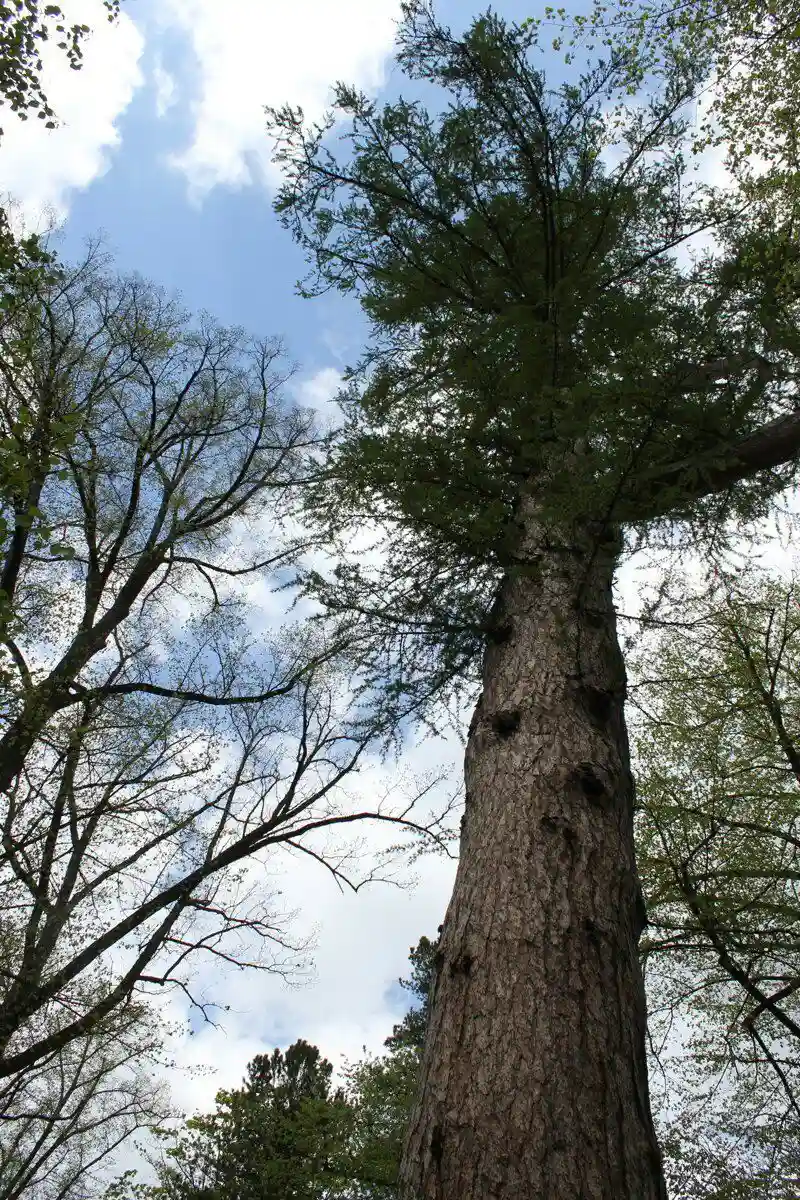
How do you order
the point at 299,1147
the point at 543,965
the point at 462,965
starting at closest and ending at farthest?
the point at 543,965 → the point at 462,965 → the point at 299,1147

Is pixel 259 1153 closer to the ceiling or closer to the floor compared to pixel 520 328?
closer to the floor

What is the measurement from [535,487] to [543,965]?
3123 millimetres

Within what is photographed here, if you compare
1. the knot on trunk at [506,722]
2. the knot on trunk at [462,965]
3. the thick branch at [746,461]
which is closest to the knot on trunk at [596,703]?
the knot on trunk at [506,722]

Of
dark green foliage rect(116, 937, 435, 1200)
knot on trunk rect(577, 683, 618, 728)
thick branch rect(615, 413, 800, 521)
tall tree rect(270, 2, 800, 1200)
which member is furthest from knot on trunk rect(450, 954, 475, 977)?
dark green foliage rect(116, 937, 435, 1200)

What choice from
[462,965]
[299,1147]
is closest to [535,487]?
[462,965]

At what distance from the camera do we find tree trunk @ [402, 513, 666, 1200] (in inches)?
77.2

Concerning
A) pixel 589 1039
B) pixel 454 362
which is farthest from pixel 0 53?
pixel 589 1039

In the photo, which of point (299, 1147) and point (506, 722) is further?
point (299, 1147)

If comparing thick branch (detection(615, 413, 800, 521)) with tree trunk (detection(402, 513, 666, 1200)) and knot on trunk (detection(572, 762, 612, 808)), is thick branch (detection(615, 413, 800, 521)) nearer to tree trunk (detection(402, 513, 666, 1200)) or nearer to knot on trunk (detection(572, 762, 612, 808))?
tree trunk (detection(402, 513, 666, 1200))

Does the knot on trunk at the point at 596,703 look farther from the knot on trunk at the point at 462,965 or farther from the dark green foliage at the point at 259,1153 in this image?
the dark green foliage at the point at 259,1153

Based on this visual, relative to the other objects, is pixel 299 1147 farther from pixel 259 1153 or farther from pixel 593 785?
pixel 593 785

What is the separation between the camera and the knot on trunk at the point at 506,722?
336 cm

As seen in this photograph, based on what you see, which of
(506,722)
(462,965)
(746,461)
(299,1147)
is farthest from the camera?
(299,1147)

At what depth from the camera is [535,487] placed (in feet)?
15.6
